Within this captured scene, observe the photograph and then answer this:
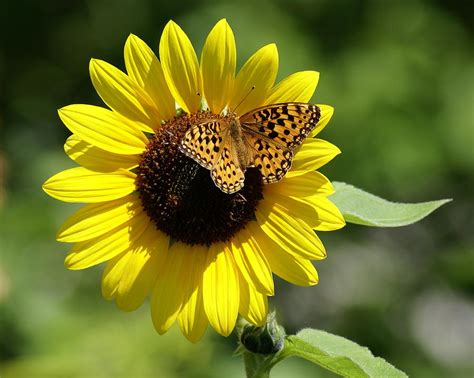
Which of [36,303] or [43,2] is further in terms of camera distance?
[43,2]

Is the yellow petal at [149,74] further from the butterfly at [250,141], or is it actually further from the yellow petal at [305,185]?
the yellow petal at [305,185]

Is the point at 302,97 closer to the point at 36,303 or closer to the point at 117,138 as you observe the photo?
the point at 117,138

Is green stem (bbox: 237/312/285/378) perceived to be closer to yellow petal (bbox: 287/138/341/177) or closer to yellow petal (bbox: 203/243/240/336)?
yellow petal (bbox: 203/243/240/336)

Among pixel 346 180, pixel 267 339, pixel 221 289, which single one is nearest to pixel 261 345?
pixel 267 339

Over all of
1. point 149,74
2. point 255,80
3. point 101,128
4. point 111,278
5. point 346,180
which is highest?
point 255,80

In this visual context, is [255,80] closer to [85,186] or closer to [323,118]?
[323,118]

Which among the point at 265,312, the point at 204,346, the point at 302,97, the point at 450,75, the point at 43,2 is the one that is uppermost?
the point at 302,97

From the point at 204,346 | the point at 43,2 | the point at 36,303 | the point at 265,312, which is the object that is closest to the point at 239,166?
the point at 265,312
